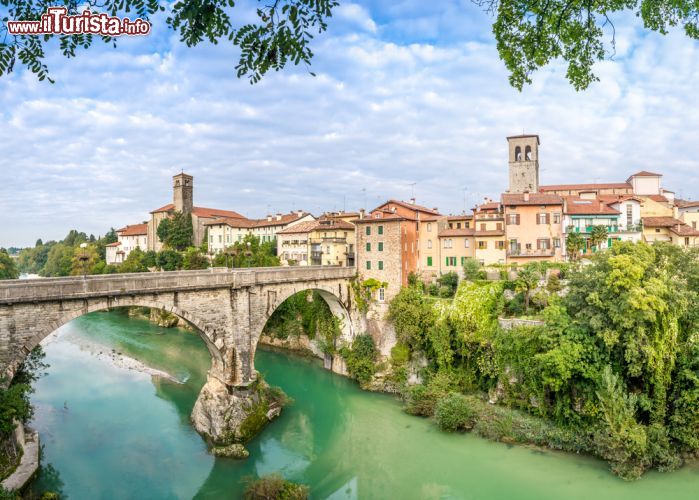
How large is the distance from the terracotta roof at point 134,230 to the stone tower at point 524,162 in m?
60.2

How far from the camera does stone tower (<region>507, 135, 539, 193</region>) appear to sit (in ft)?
156

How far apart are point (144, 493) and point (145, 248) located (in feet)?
212

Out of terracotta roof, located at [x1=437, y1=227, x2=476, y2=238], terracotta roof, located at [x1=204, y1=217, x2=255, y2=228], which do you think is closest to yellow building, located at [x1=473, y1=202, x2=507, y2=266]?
terracotta roof, located at [x1=437, y1=227, x2=476, y2=238]

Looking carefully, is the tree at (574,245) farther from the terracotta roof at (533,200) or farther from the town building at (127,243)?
the town building at (127,243)

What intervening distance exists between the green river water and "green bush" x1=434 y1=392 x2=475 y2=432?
525mm

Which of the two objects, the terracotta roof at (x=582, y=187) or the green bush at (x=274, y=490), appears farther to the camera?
the terracotta roof at (x=582, y=187)

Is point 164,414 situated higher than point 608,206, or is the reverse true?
point 608,206

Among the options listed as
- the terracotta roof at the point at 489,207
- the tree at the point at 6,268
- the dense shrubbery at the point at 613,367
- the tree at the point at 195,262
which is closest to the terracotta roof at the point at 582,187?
the terracotta roof at the point at 489,207

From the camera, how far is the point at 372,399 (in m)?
26.1

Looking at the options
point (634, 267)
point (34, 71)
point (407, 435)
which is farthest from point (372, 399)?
point (34, 71)

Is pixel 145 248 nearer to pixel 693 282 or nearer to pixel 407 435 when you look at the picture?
pixel 407 435

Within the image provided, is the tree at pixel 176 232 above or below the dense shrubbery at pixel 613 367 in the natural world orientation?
above

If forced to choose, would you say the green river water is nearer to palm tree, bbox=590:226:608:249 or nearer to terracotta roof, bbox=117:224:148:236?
palm tree, bbox=590:226:608:249

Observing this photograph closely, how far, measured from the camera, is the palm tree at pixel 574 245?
32.4m
